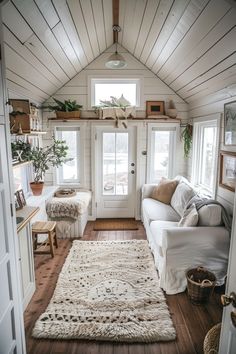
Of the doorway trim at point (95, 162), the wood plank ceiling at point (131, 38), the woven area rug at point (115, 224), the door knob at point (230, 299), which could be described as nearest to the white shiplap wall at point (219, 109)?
the wood plank ceiling at point (131, 38)

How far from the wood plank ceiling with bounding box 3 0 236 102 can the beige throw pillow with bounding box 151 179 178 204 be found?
1404mm

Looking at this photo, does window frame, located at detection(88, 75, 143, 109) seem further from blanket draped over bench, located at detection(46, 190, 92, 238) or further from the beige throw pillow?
blanket draped over bench, located at detection(46, 190, 92, 238)

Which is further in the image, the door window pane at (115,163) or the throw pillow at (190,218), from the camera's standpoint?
the door window pane at (115,163)

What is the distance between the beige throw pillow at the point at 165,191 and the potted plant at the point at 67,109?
1.86 m

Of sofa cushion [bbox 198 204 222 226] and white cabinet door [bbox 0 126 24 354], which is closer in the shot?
white cabinet door [bbox 0 126 24 354]

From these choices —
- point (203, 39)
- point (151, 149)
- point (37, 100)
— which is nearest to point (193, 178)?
point (151, 149)

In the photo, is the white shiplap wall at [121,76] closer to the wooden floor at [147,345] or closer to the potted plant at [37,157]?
the potted plant at [37,157]

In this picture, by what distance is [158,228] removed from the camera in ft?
9.48

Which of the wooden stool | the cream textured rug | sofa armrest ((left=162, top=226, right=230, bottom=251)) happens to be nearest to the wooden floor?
the cream textured rug

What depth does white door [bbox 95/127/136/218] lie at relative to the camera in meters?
4.36

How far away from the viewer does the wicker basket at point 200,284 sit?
2232 mm

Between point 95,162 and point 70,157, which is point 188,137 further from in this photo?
point 70,157

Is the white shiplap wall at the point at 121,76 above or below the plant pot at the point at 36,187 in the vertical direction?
above

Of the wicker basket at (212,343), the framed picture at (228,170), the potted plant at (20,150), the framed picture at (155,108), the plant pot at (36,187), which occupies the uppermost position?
the framed picture at (155,108)
